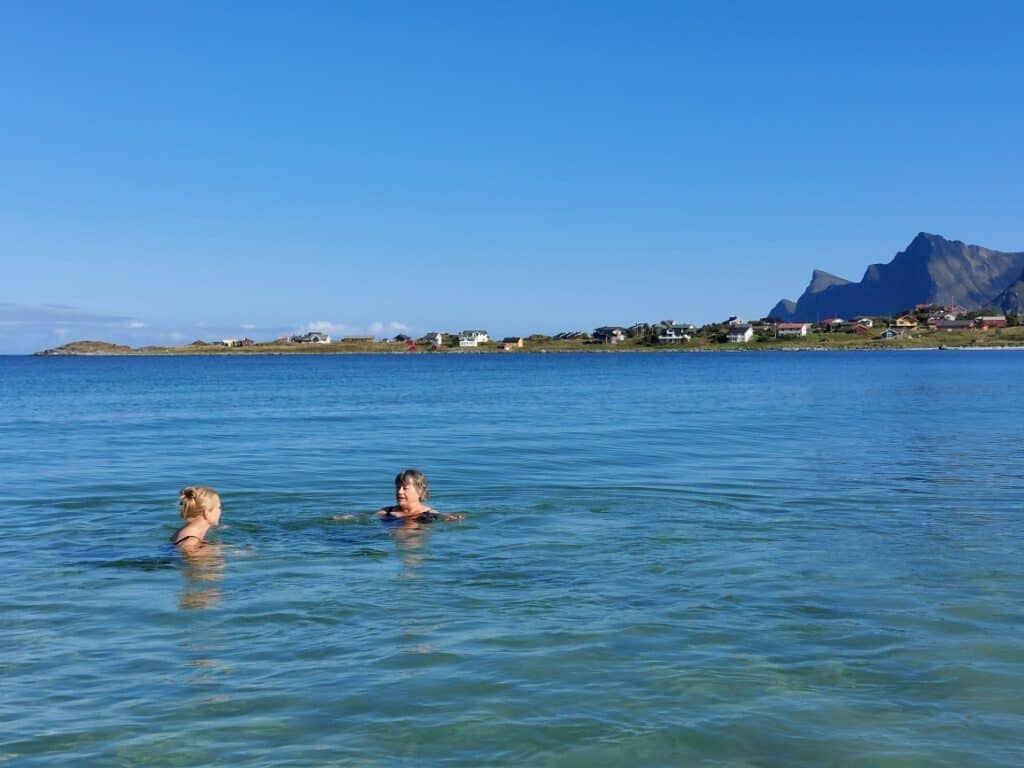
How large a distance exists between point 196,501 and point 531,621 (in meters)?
6.10

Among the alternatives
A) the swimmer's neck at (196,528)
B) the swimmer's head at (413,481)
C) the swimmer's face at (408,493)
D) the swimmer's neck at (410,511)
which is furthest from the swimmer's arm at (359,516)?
the swimmer's neck at (196,528)

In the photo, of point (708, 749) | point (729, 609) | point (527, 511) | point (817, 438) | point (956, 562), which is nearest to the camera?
point (708, 749)

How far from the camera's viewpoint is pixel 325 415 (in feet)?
161

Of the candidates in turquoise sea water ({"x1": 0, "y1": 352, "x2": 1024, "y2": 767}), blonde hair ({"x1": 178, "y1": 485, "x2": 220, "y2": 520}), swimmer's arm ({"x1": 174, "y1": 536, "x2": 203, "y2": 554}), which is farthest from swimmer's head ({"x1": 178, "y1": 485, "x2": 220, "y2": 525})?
turquoise sea water ({"x1": 0, "y1": 352, "x2": 1024, "y2": 767})

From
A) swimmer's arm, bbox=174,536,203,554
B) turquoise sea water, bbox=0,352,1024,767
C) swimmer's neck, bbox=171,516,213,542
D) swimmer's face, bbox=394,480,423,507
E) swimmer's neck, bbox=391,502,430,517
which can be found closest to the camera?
turquoise sea water, bbox=0,352,1024,767

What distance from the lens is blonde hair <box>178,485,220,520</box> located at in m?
13.5

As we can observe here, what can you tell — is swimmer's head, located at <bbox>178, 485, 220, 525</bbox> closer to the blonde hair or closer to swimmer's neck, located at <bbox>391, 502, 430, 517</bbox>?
the blonde hair

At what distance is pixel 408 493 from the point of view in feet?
51.0

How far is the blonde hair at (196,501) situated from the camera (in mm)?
13539

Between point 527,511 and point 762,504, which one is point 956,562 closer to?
point 762,504

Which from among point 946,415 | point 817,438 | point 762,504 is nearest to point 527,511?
point 762,504

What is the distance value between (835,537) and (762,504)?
3698 mm

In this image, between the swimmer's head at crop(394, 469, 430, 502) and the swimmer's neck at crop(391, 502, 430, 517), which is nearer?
the swimmer's head at crop(394, 469, 430, 502)

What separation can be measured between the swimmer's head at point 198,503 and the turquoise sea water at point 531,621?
2.24ft
